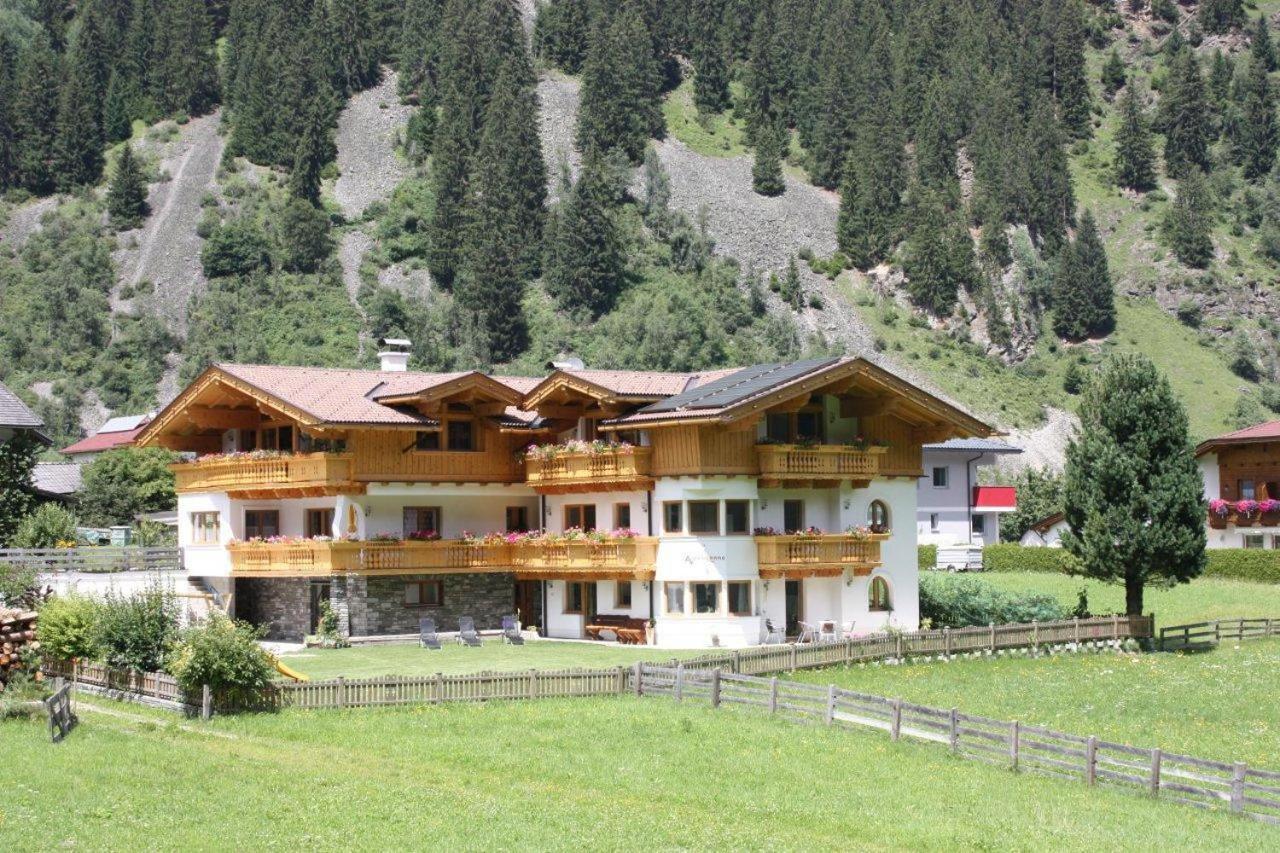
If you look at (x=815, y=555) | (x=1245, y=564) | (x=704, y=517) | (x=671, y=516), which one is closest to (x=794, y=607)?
(x=815, y=555)

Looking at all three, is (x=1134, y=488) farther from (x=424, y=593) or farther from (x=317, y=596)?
(x=317, y=596)

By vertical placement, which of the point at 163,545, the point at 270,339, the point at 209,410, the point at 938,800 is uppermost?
the point at 270,339

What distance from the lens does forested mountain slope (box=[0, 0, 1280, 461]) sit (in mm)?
153375

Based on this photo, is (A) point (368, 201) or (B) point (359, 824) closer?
(B) point (359, 824)

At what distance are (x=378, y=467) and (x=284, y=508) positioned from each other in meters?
5.75

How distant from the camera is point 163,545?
2571 inches

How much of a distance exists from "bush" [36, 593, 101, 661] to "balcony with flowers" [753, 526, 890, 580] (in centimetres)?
1924

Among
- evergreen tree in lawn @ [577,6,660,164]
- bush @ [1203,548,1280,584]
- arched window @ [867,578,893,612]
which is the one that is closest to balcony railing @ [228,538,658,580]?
arched window @ [867,578,893,612]

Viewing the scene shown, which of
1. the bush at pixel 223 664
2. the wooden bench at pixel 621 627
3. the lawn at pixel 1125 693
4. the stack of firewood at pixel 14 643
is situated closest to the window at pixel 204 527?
the wooden bench at pixel 621 627

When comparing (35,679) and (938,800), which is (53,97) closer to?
(35,679)

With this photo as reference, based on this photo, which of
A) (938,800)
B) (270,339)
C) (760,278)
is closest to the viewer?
(938,800)

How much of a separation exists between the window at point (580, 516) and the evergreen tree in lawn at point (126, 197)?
5126 inches

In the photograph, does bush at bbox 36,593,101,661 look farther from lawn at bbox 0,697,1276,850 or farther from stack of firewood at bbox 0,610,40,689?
lawn at bbox 0,697,1276,850

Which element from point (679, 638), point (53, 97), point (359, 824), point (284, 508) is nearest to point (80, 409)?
point (53, 97)
